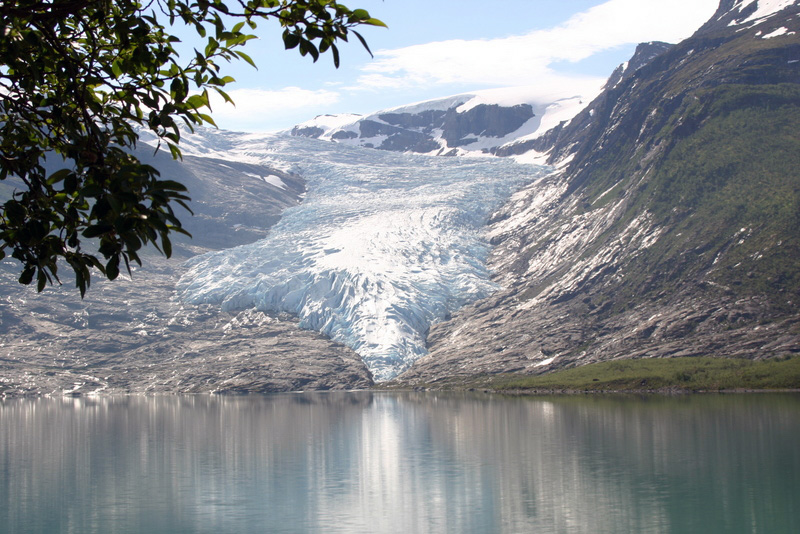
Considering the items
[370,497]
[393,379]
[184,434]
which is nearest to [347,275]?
[393,379]

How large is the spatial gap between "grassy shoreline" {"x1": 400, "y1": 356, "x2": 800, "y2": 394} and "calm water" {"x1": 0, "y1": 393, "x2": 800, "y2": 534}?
9003mm

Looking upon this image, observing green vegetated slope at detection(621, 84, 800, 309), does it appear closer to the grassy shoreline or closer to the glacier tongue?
the grassy shoreline

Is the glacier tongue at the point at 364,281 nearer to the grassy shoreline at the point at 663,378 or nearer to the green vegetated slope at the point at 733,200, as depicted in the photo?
the grassy shoreline at the point at 663,378

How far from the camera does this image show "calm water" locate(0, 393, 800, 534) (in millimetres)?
47188

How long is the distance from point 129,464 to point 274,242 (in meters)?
129

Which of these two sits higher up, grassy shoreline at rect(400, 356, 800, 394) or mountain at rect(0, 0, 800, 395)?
mountain at rect(0, 0, 800, 395)

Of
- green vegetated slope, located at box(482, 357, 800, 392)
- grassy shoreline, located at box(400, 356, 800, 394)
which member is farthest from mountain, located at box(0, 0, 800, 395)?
green vegetated slope, located at box(482, 357, 800, 392)

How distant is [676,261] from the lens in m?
157

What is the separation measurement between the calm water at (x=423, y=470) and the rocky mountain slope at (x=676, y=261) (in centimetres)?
3400

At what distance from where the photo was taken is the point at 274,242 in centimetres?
19688

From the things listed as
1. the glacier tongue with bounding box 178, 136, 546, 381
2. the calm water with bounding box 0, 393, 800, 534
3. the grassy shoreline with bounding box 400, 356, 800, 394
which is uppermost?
the glacier tongue with bounding box 178, 136, 546, 381

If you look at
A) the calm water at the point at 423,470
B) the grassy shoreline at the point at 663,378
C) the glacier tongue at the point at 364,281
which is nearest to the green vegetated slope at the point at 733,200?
the grassy shoreline at the point at 663,378

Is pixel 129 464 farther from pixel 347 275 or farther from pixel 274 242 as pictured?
pixel 274 242

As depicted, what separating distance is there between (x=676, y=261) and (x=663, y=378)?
41.1 m
